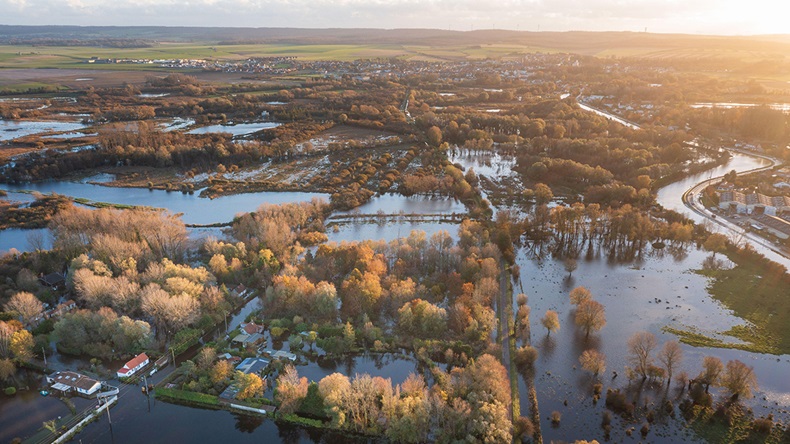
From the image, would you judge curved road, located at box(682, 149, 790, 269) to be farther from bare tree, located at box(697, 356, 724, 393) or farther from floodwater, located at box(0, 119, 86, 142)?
floodwater, located at box(0, 119, 86, 142)

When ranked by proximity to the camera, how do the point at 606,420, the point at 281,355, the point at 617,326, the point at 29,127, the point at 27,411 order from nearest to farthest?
the point at 606,420
the point at 27,411
the point at 281,355
the point at 617,326
the point at 29,127

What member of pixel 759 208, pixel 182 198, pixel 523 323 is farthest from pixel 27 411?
pixel 759 208

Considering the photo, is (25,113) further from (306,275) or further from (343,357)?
(343,357)

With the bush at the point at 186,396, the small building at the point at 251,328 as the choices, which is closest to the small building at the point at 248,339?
the small building at the point at 251,328

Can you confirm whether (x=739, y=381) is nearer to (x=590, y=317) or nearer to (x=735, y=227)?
(x=590, y=317)

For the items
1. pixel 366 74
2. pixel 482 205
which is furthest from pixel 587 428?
pixel 366 74

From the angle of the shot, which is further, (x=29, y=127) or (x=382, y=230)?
(x=29, y=127)

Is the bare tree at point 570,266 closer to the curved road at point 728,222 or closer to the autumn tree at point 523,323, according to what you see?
the autumn tree at point 523,323
